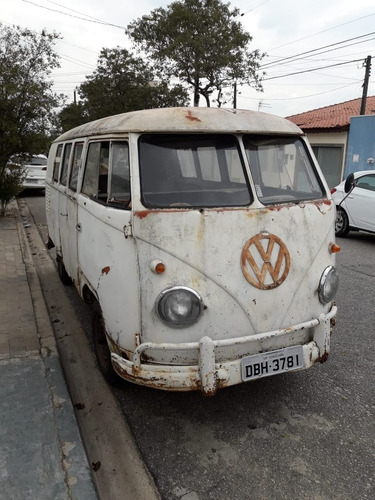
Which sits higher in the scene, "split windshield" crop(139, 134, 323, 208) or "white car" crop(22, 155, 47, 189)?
"split windshield" crop(139, 134, 323, 208)

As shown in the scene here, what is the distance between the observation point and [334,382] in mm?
3535

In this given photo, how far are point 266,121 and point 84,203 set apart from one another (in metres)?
1.64

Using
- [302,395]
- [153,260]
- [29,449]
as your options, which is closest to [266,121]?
[153,260]

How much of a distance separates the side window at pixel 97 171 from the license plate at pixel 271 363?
1.58 m

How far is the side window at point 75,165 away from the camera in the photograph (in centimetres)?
411

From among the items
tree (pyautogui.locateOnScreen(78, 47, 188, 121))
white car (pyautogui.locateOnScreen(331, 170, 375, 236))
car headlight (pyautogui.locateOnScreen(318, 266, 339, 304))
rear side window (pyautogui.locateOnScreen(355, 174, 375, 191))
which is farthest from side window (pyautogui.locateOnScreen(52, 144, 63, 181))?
tree (pyautogui.locateOnScreen(78, 47, 188, 121))

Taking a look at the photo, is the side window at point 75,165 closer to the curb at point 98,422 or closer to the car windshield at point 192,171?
the car windshield at point 192,171

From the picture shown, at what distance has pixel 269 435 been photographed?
2.89m

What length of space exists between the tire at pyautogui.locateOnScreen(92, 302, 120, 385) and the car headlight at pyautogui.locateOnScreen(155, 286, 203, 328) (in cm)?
98

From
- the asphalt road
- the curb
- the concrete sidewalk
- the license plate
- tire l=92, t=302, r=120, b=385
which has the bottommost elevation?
the curb

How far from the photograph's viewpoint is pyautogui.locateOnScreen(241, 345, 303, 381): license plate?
2707 millimetres

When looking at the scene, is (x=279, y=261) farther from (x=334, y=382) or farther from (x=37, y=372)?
(x=37, y=372)

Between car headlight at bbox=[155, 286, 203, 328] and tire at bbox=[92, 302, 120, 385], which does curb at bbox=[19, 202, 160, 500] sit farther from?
car headlight at bbox=[155, 286, 203, 328]

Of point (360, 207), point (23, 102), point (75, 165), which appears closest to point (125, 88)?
point (23, 102)
